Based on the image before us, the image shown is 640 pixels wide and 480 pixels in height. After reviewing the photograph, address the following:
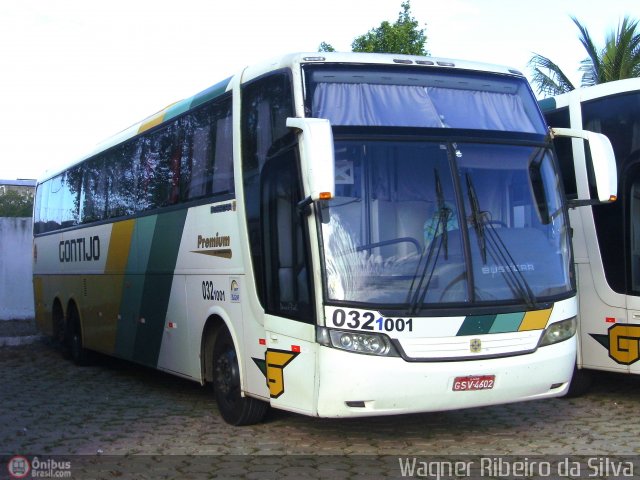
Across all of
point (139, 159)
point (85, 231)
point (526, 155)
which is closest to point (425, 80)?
point (526, 155)

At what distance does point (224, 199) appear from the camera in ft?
28.7

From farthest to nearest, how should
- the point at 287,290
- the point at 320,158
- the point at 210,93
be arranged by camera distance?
the point at 210,93, the point at 287,290, the point at 320,158

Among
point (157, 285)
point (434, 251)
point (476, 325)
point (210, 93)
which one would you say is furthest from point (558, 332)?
point (157, 285)

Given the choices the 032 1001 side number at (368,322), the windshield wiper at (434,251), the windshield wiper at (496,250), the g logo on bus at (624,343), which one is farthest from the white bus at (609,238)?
the 032 1001 side number at (368,322)

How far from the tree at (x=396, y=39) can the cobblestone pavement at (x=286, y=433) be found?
43.3 feet

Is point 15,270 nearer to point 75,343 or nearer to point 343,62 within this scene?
point 75,343

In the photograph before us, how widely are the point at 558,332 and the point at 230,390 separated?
125 inches

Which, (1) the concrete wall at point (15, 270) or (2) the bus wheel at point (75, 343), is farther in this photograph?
(1) the concrete wall at point (15, 270)

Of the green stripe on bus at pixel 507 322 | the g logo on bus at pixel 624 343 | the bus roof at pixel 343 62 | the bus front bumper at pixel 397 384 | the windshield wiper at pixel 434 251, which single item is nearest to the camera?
the bus front bumper at pixel 397 384

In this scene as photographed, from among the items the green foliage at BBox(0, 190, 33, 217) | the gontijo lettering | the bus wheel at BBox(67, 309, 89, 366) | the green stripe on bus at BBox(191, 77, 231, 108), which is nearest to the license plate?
the green stripe on bus at BBox(191, 77, 231, 108)

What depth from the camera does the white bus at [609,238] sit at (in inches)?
356

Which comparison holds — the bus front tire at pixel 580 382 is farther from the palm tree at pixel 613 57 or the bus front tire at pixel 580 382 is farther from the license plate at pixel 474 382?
the palm tree at pixel 613 57

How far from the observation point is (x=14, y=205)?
2733 centimetres

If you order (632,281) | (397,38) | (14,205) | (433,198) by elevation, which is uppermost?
(397,38)
